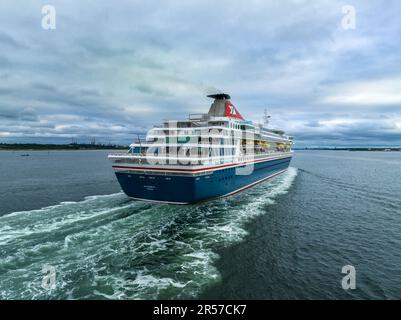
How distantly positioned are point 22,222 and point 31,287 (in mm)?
10783

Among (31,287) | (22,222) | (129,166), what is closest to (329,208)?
(129,166)

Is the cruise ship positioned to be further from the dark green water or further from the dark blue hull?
the dark green water

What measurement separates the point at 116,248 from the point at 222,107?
32.5 m

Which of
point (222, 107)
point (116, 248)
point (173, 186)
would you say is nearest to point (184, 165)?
point (173, 186)

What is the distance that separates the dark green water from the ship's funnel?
64.1 ft

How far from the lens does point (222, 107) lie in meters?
42.3

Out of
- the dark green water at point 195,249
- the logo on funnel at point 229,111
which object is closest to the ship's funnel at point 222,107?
the logo on funnel at point 229,111

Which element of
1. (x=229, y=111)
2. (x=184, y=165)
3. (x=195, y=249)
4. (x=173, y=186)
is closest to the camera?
(x=195, y=249)

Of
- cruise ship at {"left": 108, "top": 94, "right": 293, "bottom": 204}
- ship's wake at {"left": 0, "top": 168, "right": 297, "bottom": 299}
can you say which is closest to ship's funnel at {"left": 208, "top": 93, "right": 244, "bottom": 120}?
cruise ship at {"left": 108, "top": 94, "right": 293, "bottom": 204}

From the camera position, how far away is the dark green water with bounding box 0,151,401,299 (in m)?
12.4

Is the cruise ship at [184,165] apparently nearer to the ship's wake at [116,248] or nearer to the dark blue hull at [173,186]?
the dark blue hull at [173,186]

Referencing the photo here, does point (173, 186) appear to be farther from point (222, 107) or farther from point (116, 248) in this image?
point (222, 107)
